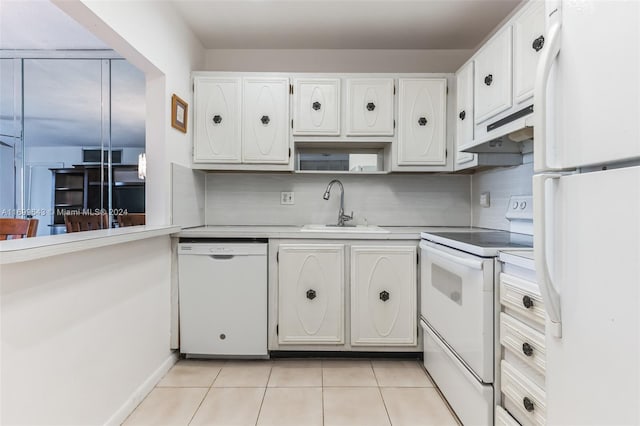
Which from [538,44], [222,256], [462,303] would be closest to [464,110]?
[538,44]

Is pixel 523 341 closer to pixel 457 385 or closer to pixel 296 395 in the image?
pixel 457 385

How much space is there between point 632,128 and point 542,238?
301 millimetres

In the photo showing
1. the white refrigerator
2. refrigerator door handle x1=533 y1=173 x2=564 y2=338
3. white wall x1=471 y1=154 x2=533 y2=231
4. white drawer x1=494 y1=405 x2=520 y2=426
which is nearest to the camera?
the white refrigerator

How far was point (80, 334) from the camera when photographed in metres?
1.35

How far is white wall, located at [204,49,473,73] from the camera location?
282cm

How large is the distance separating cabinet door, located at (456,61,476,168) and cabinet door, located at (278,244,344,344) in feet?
3.57

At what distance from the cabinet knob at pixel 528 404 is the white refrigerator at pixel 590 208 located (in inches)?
14.0

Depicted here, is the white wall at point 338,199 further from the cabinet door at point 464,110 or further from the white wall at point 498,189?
the cabinet door at point 464,110

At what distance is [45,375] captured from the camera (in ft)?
3.86

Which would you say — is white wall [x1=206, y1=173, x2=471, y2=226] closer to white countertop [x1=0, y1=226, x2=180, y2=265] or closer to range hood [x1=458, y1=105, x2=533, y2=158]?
range hood [x1=458, y1=105, x2=533, y2=158]

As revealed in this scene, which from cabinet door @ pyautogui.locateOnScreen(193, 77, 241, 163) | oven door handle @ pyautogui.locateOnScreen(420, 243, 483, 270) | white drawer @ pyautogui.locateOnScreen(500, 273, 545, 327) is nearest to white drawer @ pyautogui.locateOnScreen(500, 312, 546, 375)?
white drawer @ pyautogui.locateOnScreen(500, 273, 545, 327)

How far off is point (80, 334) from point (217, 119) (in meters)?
1.65

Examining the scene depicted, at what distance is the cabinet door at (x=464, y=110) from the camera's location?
209 cm

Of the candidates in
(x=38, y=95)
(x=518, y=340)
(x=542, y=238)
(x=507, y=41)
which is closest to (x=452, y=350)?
(x=518, y=340)
